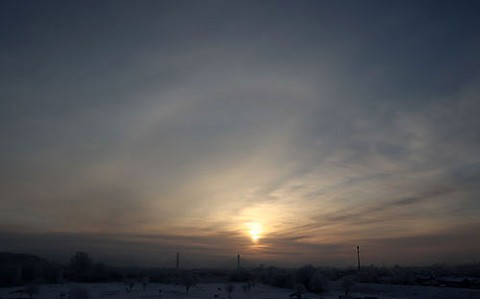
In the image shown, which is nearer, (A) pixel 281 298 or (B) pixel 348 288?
(A) pixel 281 298

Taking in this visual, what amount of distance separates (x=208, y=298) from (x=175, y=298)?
360 cm

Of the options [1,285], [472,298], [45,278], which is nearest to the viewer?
[472,298]

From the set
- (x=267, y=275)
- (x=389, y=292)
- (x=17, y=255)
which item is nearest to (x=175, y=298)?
(x=389, y=292)

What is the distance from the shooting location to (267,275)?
8100 centimetres

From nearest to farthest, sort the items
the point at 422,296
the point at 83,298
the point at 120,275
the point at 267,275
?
the point at 83,298 → the point at 422,296 → the point at 267,275 → the point at 120,275

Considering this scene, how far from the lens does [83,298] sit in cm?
3788

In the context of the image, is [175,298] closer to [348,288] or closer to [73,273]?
[348,288]

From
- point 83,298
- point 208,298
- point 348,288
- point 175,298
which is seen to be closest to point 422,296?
point 348,288

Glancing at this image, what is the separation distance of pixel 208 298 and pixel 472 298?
2746 cm

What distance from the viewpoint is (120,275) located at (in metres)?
87.4

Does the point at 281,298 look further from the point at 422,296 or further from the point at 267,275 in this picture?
the point at 267,275

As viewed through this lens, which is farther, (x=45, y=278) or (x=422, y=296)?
(x=45, y=278)

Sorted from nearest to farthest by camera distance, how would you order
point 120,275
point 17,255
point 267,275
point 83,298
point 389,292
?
1. point 83,298
2. point 389,292
3. point 267,275
4. point 120,275
5. point 17,255

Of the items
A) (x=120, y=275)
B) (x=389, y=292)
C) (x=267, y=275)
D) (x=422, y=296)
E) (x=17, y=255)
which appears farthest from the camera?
(x=17, y=255)
